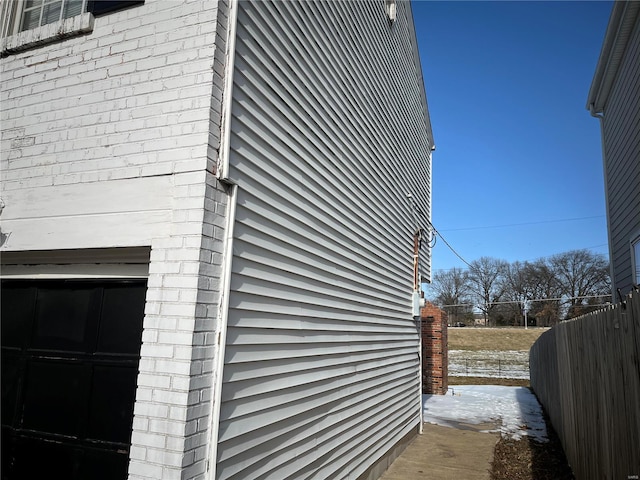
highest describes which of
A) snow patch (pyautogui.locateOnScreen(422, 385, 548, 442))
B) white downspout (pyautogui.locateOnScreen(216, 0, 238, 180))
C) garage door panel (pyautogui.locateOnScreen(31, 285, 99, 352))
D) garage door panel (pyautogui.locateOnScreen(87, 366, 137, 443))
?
white downspout (pyautogui.locateOnScreen(216, 0, 238, 180))

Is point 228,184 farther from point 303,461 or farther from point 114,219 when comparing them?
point 303,461

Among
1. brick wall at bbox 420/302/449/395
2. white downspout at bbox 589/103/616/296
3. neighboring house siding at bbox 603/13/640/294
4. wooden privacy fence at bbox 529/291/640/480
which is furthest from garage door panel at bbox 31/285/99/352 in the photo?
brick wall at bbox 420/302/449/395

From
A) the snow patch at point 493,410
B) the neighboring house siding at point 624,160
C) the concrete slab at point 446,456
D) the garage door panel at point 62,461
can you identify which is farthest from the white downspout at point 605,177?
the garage door panel at point 62,461

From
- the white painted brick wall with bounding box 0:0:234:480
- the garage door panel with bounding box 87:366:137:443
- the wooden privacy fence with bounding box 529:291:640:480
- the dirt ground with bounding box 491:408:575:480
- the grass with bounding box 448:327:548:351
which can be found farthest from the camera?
the grass with bounding box 448:327:548:351

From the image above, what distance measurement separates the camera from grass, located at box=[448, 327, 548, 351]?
109 ft

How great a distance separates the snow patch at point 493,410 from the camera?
30.4 ft

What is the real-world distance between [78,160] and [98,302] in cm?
101

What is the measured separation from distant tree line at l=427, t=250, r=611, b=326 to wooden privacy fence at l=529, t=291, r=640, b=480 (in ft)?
161

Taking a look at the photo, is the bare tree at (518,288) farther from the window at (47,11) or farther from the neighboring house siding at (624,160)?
the window at (47,11)

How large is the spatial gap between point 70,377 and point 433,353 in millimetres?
12675

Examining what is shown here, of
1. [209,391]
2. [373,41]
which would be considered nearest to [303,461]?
[209,391]

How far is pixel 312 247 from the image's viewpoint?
4.21 m

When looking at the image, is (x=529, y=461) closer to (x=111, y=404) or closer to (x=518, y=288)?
(x=111, y=404)

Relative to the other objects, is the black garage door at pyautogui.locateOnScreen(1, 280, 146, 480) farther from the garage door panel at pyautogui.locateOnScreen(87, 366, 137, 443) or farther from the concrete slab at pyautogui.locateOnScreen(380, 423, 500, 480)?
the concrete slab at pyautogui.locateOnScreen(380, 423, 500, 480)
